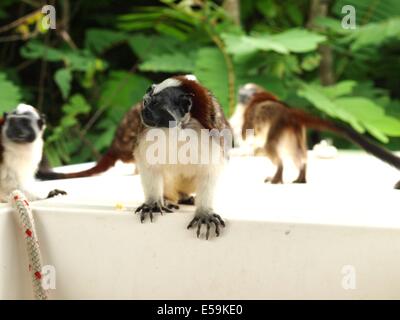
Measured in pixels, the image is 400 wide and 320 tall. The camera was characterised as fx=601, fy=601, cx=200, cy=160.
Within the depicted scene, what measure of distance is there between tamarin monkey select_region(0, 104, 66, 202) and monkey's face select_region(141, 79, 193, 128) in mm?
312

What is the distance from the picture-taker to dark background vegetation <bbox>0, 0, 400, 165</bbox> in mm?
2094

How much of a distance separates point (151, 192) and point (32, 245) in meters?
0.19

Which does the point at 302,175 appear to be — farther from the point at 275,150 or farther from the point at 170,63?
the point at 170,63

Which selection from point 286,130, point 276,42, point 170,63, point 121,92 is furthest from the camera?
point 121,92

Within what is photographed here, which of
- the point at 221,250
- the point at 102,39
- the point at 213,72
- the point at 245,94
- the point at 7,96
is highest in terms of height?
the point at 102,39

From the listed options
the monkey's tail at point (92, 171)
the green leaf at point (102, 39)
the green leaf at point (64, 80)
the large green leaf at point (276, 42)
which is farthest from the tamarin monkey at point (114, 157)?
the green leaf at point (102, 39)

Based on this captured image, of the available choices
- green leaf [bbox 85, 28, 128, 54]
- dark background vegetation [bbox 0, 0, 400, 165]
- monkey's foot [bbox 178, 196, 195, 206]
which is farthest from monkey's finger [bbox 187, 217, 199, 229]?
green leaf [bbox 85, 28, 128, 54]

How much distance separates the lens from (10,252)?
90cm

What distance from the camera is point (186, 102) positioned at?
0.78 metres

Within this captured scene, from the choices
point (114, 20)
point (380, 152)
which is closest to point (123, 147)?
point (380, 152)

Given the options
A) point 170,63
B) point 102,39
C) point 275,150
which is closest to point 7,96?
point 170,63

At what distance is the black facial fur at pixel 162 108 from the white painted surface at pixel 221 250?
15cm

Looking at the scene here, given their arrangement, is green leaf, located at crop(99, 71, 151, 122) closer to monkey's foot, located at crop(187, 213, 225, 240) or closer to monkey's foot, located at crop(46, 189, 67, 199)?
monkey's foot, located at crop(46, 189, 67, 199)

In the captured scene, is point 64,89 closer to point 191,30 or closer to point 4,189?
point 191,30
